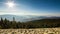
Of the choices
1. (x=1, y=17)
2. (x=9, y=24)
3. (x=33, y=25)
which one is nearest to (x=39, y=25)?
(x=33, y=25)

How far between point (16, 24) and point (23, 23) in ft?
0.73

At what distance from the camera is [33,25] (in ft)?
12.3

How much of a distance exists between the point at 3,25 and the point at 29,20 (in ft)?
2.75

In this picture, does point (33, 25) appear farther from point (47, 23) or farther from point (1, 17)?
point (1, 17)

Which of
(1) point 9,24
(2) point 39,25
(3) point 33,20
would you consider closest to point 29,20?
(3) point 33,20

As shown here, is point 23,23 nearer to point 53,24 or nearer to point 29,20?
point 29,20

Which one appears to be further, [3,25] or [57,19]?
[57,19]

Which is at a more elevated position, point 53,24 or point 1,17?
point 1,17

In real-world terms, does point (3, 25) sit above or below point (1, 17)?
below

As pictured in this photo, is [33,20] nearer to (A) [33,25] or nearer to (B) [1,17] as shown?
(A) [33,25]

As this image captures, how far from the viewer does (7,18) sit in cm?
381

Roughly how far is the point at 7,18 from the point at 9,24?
0.70ft

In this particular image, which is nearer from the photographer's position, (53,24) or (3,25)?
(3,25)

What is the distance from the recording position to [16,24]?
3746 millimetres
